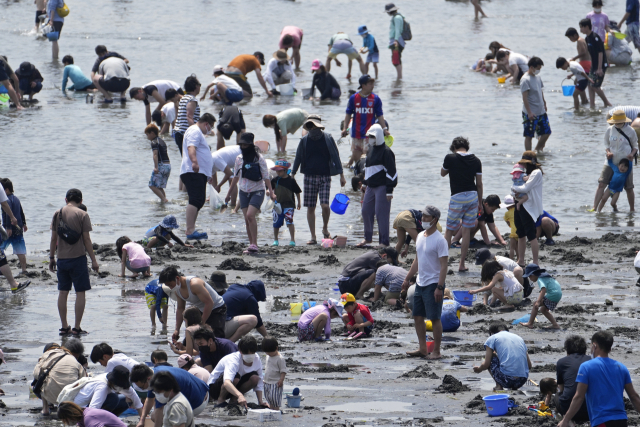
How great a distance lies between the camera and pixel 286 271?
11859 mm

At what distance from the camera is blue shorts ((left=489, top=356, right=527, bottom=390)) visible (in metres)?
7.49

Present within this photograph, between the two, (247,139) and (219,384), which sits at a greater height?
(247,139)

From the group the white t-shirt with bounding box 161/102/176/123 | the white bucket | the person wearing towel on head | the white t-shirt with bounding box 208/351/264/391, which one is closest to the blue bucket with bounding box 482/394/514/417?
the white t-shirt with bounding box 208/351/264/391

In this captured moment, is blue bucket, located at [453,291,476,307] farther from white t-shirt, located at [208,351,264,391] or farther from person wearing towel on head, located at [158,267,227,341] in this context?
white t-shirt, located at [208,351,264,391]

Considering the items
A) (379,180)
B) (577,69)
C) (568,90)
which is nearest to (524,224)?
(379,180)

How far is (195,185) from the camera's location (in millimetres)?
13352

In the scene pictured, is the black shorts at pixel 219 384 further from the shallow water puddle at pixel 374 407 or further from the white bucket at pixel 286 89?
the white bucket at pixel 286 89

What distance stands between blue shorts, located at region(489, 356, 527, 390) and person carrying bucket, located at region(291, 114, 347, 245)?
6025 millimetres

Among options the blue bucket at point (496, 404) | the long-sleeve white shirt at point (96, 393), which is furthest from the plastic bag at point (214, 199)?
the blue bucket at point (496, 404)

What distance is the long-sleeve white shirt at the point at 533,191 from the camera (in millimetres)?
11383

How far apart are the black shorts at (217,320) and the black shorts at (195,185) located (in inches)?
180

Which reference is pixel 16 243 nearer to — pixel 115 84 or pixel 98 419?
pixel 98 419

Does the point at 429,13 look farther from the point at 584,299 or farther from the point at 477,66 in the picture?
the point at 584,299

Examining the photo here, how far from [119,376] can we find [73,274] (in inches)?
108
